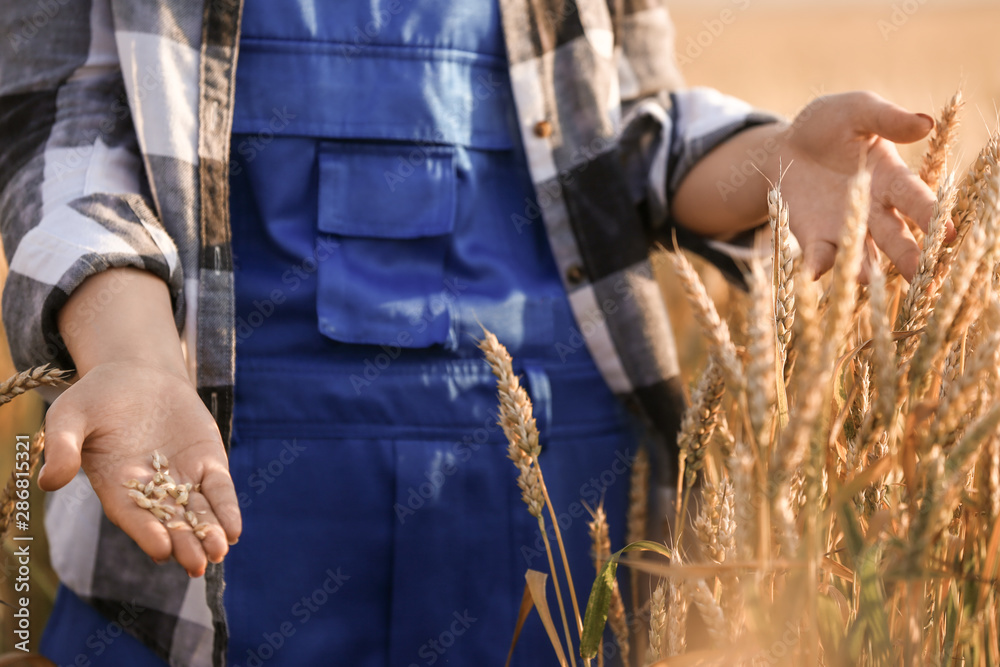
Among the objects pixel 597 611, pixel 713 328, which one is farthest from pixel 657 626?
pixel 713 328

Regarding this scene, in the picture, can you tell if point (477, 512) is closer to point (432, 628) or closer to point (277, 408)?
point (432, 628)

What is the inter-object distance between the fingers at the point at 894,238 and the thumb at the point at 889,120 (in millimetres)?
75

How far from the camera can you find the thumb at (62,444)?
0.55m

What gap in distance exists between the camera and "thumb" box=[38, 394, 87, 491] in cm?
55

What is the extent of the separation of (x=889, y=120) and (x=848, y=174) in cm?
9

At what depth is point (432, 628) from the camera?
994 mm

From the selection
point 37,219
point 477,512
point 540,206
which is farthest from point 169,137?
point 477,512

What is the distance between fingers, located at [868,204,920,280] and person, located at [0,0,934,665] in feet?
0.16

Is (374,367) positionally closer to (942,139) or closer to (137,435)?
(137,435)

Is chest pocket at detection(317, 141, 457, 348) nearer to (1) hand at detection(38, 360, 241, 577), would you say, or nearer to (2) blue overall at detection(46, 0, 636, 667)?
(2) blue overall at detection(46, 0, 636, 667)

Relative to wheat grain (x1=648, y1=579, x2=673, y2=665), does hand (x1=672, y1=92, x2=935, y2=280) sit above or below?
above

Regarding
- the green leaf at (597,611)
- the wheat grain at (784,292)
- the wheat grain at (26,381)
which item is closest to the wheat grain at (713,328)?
the wheat grain at (784,292)

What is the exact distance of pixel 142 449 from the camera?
62 cm

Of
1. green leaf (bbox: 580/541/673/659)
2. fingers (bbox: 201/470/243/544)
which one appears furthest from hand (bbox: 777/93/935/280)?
fingers (bbox: 201/470/243/544)
